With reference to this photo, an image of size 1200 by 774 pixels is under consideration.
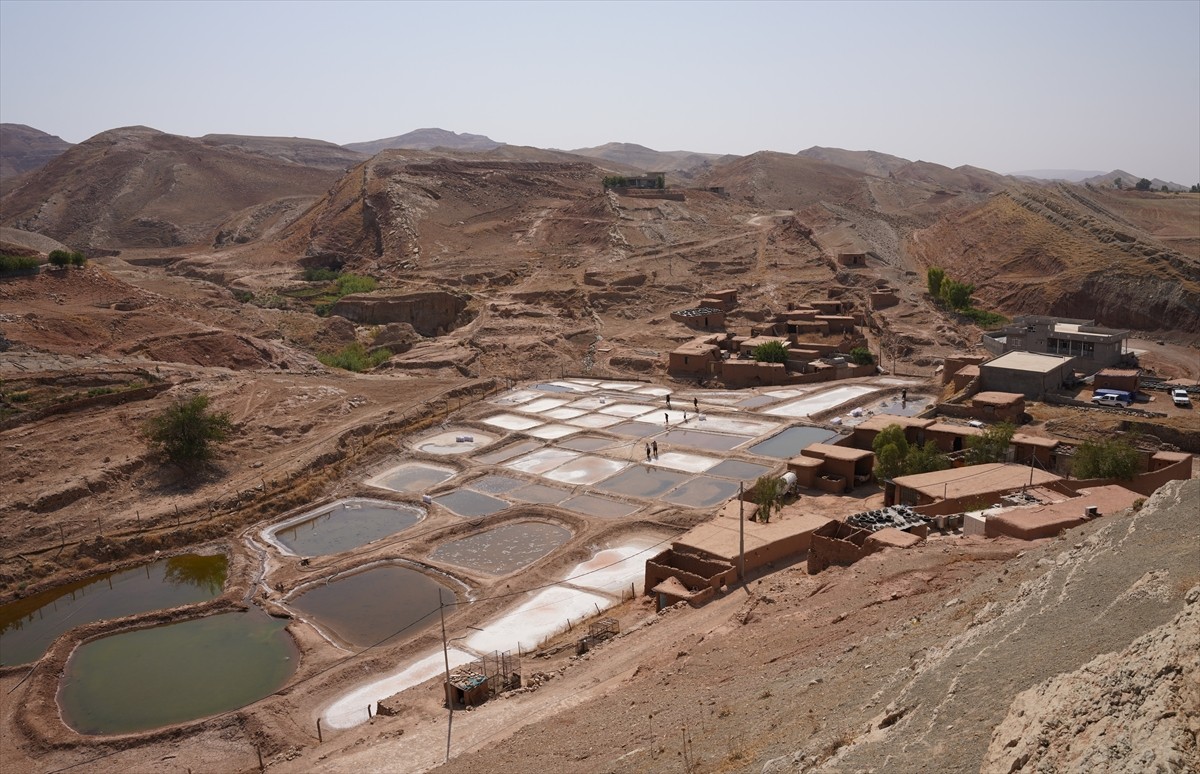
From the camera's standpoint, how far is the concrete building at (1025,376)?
29500 mm

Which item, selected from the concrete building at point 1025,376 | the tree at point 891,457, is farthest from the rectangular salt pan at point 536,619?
the concrete building at point 1025,376

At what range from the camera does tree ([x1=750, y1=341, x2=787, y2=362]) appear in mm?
37719

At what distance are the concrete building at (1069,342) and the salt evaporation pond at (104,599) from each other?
104 ft

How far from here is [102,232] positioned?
79562 millimetres

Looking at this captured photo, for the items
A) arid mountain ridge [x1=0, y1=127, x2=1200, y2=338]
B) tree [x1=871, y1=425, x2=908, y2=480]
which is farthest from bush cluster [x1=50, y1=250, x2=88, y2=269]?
tree [x1=871, y1=425, x2=908, y2=480]

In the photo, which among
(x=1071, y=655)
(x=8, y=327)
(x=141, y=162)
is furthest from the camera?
(x=141, y=162)

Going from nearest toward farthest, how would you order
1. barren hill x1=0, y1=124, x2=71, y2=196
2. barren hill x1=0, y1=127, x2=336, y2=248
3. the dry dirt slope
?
1. the dry dirt slope
2. barren hill x1=0, y1=127, x2=336, y2=248
3. barren hill x1=0, y1=124, x2=71, y2=196

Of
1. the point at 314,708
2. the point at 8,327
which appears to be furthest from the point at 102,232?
the point at 314,708

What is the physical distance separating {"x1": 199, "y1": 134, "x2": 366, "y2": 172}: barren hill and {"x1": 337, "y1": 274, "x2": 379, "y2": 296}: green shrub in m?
90.4

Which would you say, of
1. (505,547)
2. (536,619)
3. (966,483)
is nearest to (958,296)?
(966,483)

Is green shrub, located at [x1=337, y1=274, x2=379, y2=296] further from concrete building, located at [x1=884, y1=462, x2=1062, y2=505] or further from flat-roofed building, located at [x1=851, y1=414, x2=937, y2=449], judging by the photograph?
concrete building, located at [x1=884, y1=462, x2=1062, y2=505]

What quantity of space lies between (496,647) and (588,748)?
6.97 metres

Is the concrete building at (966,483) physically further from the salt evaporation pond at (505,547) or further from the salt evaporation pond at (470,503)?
the salt evaporation pond at (470,503)

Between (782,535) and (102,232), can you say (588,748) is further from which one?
(102,232)
